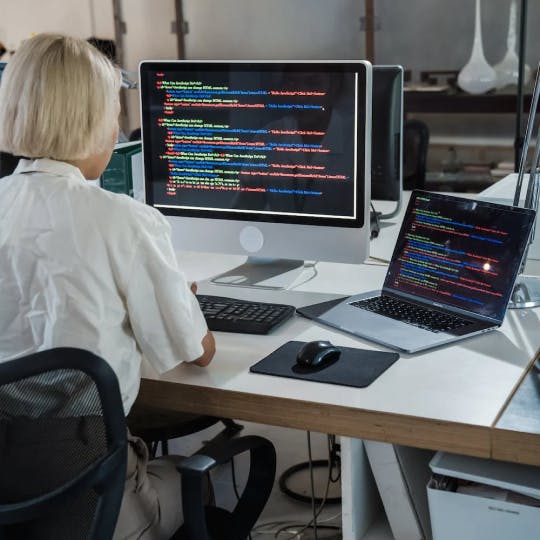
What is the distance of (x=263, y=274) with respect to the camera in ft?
6.93

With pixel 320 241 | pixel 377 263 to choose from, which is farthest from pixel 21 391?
pixel 377 263

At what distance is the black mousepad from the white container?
0.18 metres

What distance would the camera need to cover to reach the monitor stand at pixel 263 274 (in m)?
2.04

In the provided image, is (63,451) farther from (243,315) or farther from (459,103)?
(459,103)

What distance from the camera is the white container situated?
4.44 ft

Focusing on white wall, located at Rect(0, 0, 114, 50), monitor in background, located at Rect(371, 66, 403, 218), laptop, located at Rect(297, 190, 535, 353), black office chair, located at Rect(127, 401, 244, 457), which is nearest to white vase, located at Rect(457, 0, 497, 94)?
monitor in background, located at Rect(371, 66, 403, 218)

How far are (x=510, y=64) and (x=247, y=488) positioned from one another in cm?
365

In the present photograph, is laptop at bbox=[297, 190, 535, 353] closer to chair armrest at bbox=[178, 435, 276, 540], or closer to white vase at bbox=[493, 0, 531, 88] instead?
chair armrest at bbox=[178, 435, 276, 540]

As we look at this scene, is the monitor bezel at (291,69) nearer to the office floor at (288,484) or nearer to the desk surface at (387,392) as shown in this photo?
the desk surface at (387,392)

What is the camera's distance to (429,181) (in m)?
4.85

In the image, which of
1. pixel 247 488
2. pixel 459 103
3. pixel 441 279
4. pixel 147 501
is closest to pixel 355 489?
pixel 247 488

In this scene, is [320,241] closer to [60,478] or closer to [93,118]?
[93,118]

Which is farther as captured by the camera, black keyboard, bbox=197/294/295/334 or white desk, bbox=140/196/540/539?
black keyboard, bbox=197/294/295/334

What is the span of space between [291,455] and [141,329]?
1337mm
